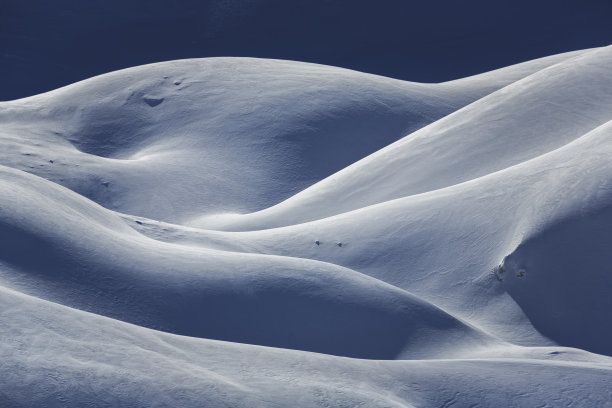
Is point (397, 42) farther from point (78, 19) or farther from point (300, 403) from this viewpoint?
point (300, 403)

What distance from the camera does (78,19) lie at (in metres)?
19.4

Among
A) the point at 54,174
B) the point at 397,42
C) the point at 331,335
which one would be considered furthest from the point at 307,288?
the point at 397,42

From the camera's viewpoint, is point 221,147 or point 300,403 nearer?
point 300,403

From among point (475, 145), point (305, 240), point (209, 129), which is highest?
point (209, 129)

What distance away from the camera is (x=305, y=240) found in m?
7.86

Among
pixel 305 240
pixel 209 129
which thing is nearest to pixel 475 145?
pixel 305 240

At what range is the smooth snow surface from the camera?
424 cm

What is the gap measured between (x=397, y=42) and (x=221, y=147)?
8493mm

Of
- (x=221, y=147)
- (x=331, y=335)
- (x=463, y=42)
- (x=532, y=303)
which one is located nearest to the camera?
(x=331, y=335)

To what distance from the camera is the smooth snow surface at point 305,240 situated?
424 cm

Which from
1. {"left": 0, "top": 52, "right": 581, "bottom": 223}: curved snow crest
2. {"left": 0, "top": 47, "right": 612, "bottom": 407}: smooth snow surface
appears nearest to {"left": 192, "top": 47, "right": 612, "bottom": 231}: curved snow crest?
{"left": 0, "top": 47, "right": 612, "bottom": 407}: smooth snow surface

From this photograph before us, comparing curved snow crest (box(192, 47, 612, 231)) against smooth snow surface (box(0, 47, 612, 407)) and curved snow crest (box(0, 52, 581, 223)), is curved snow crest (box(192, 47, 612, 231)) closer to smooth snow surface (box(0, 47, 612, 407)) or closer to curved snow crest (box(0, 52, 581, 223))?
smooth snow surface (box(0, 47, 612, 407))

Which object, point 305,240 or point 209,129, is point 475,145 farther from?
point 209,129

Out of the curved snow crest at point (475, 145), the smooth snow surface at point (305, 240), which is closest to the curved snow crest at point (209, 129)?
the smooth snow surface at point (305, 240)
